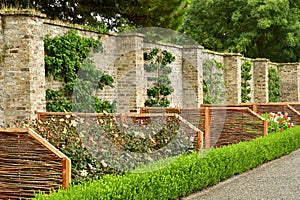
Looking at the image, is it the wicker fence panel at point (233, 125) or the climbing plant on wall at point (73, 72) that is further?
the wicker fence panel at point (233, 125)

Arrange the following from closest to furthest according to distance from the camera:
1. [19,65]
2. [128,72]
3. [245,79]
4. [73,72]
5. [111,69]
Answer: [19,65] < [73,72] < [111,69] < [128,72] < [245,79]

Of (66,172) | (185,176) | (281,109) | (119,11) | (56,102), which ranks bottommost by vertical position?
(185,176)

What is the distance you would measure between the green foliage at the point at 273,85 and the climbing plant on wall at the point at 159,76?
35.4ft

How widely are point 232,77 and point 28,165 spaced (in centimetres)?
1430

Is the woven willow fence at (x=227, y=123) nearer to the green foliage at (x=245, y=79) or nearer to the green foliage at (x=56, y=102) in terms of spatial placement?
the green foliage at (x=56, y=102)

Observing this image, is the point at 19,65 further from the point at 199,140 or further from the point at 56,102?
the point at 199,140

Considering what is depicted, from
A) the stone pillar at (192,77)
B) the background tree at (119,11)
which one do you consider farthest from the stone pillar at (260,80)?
the stone pillar at (192,77)

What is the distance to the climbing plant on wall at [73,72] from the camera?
9602 millimetres

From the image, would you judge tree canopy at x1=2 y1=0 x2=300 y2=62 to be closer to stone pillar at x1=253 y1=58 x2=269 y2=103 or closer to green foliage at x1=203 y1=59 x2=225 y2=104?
stone pillar at x1=253 y1=58 x2=269 y2=103

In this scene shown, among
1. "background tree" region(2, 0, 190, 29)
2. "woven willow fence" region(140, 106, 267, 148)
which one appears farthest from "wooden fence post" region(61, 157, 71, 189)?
"background tree" region(2, 0, 190, 29)

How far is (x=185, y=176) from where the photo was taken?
7191 mm

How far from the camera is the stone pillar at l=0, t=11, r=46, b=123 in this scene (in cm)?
857

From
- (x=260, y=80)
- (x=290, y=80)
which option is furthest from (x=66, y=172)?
(x=290, y=80)

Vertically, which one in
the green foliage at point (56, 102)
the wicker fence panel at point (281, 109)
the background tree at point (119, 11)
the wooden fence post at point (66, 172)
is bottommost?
the wooden fence post at point (66, 172)
